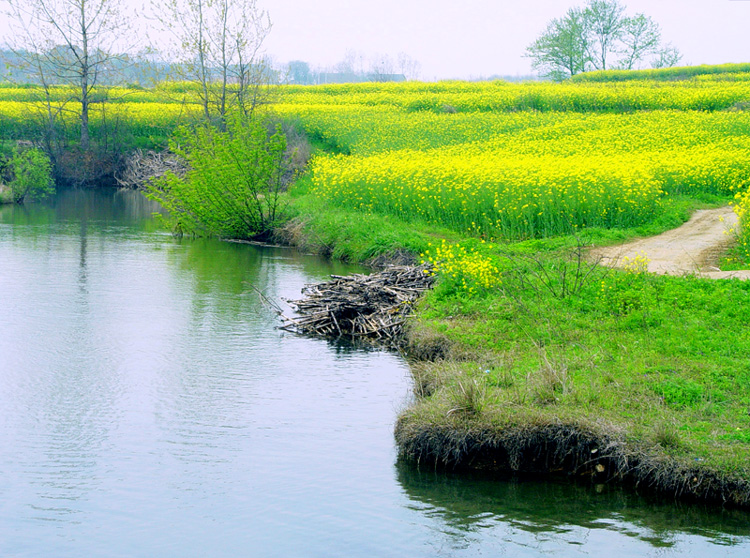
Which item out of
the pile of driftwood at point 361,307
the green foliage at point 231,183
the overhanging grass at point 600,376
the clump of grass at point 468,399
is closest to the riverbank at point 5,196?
the green foliage at point 231,183

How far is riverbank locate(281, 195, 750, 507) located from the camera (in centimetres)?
780

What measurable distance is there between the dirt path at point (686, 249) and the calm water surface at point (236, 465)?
5.26 m

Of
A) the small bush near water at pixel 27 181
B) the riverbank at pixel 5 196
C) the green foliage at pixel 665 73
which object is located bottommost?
the riverbank at pixel 5 196

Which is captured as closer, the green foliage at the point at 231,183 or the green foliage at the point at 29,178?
the green foliage at the point at 231,183

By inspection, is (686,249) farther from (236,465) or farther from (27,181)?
(27,181)

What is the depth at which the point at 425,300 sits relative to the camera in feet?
44.1

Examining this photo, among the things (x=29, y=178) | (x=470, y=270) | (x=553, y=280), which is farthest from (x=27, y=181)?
(x=553, y=280)

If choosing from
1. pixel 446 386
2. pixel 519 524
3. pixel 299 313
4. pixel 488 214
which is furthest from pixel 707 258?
pixel 519 524

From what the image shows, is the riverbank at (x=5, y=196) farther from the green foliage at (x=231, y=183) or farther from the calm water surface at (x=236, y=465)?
the calm water surface at (x=236, y=465)

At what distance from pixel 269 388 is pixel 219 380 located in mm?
747

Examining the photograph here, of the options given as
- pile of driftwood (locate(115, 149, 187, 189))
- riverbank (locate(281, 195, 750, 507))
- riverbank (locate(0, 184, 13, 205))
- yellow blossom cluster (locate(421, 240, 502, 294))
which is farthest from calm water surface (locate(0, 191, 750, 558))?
pile of driftwood (locate(115, 149, 187, 189))

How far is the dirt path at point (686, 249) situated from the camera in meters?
14.1

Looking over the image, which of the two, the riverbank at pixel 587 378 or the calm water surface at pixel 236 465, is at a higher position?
the riverbank at pixel 587 378

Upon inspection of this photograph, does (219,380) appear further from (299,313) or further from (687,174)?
(687,174)
